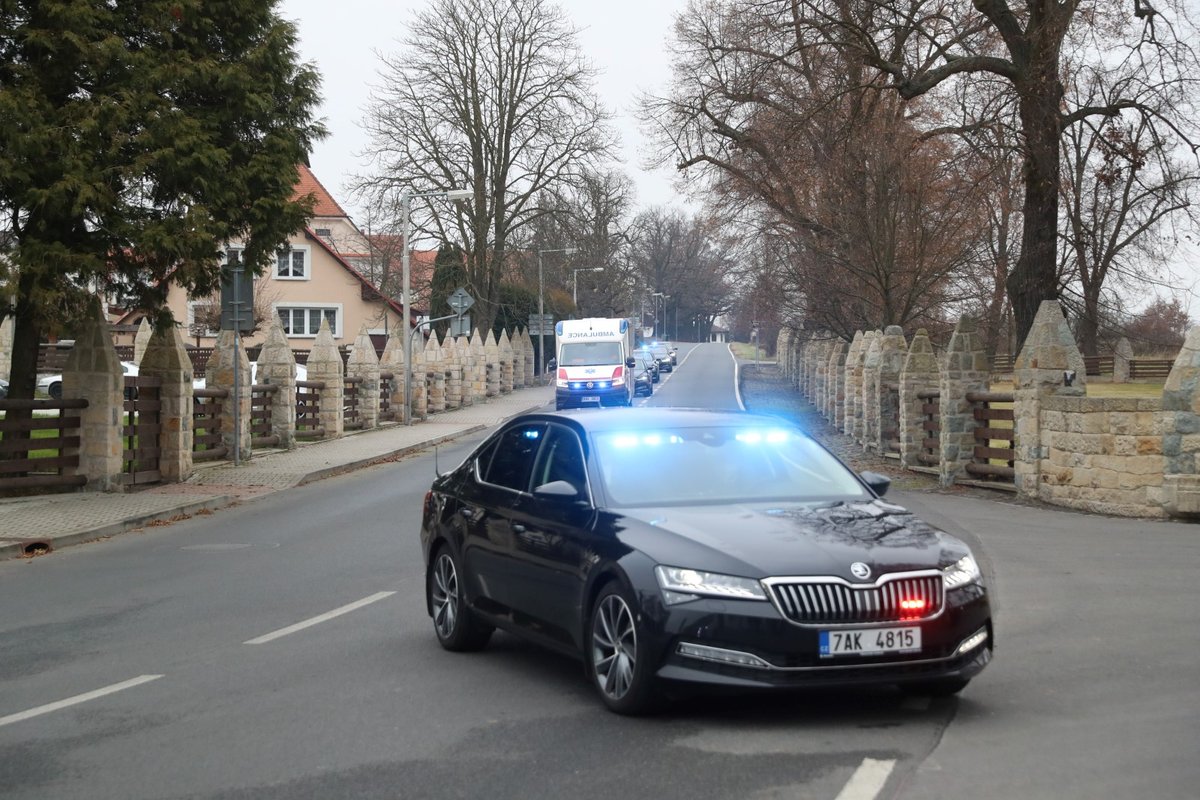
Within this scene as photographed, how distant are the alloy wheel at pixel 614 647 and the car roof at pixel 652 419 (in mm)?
1344

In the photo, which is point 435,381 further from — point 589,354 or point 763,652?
point 763,652

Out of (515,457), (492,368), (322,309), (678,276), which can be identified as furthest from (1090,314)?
(678,276)

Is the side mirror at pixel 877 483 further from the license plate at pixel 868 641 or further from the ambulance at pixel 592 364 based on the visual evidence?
the ambulance at pixel 592 364

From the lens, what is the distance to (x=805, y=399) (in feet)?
180

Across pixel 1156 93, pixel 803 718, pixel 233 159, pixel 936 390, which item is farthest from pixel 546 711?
pixel 1156 93

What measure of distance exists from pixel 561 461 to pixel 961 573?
2.33 meters

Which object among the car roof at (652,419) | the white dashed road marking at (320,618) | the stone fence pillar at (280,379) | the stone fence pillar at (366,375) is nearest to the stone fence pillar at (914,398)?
the stone fence pillar at (280,379)

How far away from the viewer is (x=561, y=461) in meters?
7.61

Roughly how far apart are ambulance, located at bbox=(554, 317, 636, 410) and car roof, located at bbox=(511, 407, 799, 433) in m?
35.8

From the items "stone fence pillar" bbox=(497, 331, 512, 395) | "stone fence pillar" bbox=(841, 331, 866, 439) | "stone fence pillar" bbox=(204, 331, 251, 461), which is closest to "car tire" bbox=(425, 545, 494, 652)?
"stone fence pillar" bbox=(204, 331, 251, 461)

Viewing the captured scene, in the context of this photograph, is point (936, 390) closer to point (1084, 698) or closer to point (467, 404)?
point (1084, 698)

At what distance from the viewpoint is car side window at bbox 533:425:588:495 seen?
24.0 feet

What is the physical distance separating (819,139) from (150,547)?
2435cm

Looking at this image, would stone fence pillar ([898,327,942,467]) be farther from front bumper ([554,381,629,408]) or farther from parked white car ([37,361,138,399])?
parked white car ([37,361,138,399])
